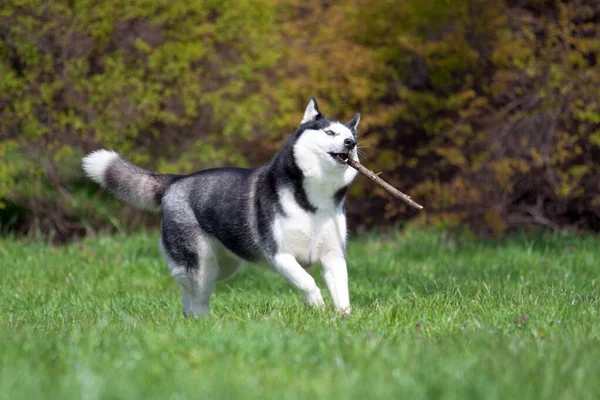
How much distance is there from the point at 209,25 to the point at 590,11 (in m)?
4.75

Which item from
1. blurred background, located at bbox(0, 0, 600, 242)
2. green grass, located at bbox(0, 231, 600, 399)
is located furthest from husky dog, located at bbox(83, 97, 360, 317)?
blurred background, located at bbox(0, 0, 600, 242)

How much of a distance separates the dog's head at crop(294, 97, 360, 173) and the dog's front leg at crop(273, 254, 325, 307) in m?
0.60

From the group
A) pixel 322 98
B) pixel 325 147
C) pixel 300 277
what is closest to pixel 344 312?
pixel 300 277

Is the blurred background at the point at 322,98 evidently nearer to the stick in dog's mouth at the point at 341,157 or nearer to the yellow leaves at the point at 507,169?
the yellow leaves at the point at 507,169

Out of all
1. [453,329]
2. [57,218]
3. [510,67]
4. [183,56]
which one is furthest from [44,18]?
[453,329]

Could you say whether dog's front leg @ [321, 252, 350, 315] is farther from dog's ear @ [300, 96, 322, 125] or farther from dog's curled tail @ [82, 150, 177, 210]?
dog's curled tail @ [82, 150, 177, 210]

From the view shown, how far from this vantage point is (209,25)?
32.9ft

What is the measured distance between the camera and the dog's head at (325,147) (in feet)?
16.0

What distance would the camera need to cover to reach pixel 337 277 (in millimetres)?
5023

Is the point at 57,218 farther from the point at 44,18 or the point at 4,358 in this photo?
the point at 4,358

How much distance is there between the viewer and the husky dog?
498cm

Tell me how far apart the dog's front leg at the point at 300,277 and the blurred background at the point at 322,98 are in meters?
5.14

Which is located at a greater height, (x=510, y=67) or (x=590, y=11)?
(x=590, y=11)

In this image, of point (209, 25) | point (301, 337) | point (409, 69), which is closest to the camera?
point (301, 337)
